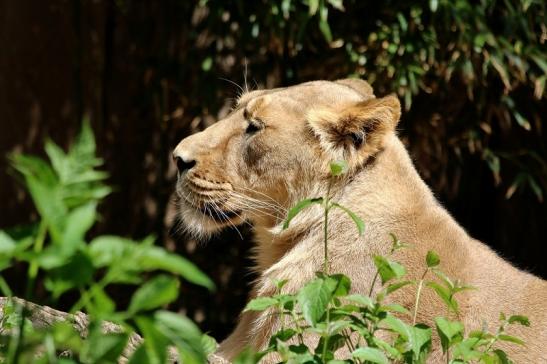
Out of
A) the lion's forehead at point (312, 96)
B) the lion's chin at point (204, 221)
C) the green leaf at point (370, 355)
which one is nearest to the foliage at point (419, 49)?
the lion's forehead at point (312, 96)

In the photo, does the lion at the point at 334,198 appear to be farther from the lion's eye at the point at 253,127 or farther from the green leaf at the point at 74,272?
the green leaf at the point at 74,272

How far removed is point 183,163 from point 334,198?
62cm

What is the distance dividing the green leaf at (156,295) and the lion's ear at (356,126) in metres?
2.37

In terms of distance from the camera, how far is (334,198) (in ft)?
12.3

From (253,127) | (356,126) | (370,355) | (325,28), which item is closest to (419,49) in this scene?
(325,28)

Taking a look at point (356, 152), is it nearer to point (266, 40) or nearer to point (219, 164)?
point (219, 164)

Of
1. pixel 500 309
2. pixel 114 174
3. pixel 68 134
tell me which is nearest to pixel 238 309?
pixel 114 174

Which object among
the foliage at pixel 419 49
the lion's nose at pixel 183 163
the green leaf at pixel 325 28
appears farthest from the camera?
the foliage at pixel 419 49

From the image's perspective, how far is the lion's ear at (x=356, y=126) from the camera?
360cm

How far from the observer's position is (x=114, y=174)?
712 cm

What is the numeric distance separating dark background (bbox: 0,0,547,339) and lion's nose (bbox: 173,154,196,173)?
1.76 metres

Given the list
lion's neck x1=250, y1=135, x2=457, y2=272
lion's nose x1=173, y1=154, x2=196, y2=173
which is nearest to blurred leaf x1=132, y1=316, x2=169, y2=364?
lion's neck x1=250, y1=135, x2=457, y2=272

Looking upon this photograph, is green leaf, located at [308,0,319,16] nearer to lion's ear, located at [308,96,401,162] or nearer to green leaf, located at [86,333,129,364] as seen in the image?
Answer: lion's ear, located at [308,96,401,162]

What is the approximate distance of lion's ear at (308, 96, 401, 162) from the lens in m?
3.60
